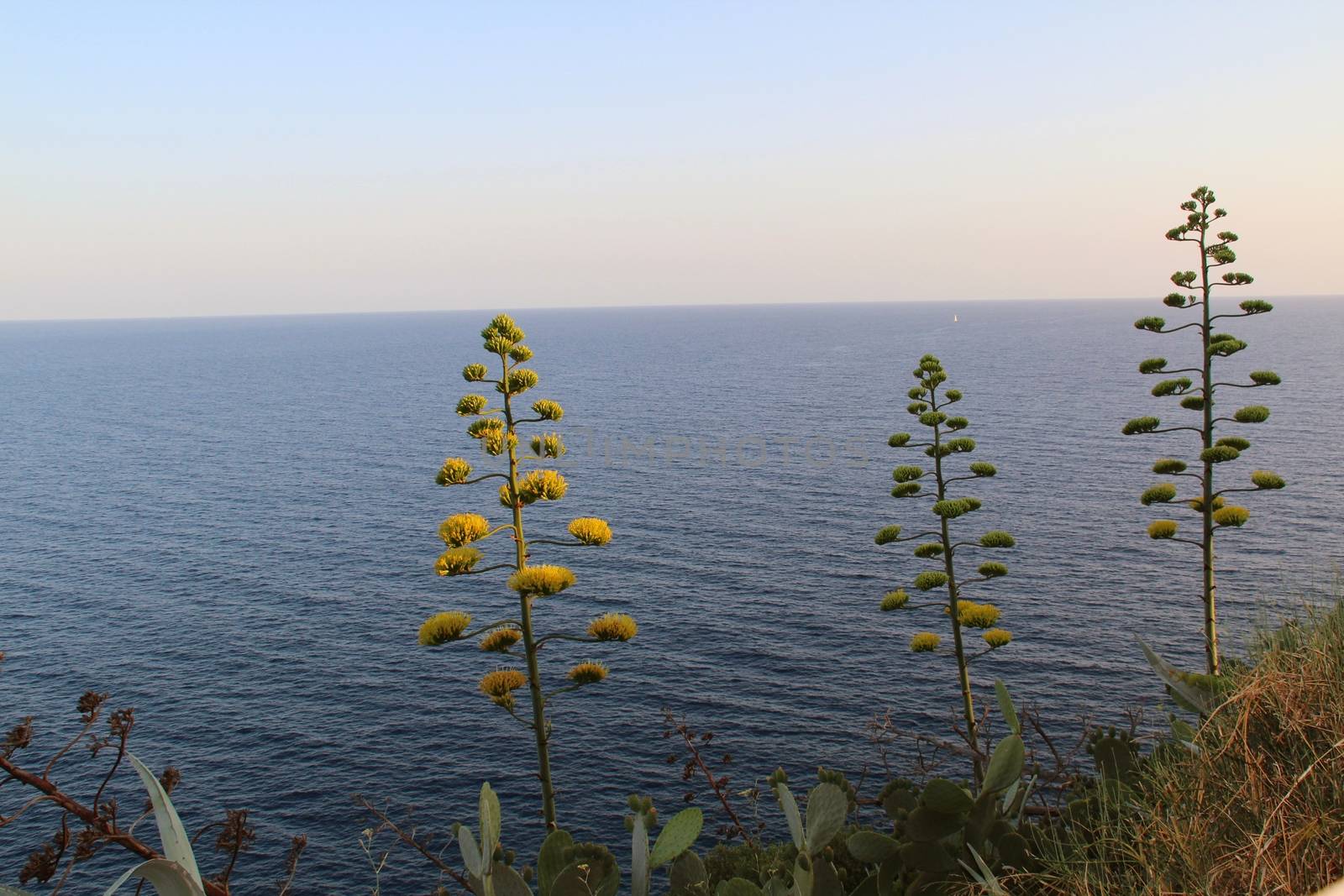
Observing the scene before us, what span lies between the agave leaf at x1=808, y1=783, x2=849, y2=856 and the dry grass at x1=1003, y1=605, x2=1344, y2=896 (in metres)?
1.38

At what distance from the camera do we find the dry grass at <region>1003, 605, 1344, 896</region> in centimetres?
570

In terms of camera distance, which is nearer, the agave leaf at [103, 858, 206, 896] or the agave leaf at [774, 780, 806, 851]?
the agave leaf at [103, 858, 206, 896]

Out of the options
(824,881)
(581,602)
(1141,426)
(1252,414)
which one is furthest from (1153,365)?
(581,602)

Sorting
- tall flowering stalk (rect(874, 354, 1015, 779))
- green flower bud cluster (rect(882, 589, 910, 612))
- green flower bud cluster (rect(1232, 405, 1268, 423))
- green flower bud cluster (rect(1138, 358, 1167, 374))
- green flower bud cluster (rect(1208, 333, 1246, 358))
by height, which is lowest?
green flower bud cluster (rect(882, 589, 910, 612))

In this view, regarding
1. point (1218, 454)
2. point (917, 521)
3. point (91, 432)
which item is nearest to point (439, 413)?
point (91, 432)

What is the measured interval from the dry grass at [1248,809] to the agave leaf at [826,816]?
138cm

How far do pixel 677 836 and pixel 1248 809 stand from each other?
433 cm

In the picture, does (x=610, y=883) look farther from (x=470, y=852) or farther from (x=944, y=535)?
(x=944, y=535)

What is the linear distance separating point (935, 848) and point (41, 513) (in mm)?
108162

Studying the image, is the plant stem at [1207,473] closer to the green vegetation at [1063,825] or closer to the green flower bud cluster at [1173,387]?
the green flower bud cluster at [1173,387]

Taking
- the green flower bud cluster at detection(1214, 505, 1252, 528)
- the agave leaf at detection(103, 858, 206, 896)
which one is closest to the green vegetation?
the agave leaf at detection(103, 858, 206, 896)

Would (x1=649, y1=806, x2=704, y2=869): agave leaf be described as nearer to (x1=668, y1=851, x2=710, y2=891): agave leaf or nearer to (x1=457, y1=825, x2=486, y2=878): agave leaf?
(x1=668, y1=851, x2=710, y2=891): agave leaf

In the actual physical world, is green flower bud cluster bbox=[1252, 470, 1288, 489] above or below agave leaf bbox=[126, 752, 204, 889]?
below

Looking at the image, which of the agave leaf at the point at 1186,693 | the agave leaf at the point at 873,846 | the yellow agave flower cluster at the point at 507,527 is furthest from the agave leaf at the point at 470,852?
the yellow agave flower cluster at the point at 507,527
